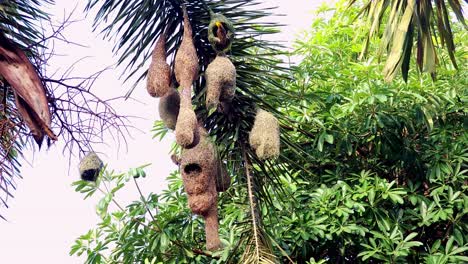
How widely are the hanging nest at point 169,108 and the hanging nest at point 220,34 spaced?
26 cm

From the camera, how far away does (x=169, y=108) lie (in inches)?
133

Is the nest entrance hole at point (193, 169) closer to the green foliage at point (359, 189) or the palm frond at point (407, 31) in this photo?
the palm frond at point (407, 31)

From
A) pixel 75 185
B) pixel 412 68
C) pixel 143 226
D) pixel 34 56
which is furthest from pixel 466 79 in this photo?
pixel 34 56

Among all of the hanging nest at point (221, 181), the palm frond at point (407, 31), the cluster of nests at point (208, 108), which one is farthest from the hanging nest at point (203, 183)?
the palm frond at point (407, 31)

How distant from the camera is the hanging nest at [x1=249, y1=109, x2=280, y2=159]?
11.0 feet

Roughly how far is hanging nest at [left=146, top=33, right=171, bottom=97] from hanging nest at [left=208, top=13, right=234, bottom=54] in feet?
0.65

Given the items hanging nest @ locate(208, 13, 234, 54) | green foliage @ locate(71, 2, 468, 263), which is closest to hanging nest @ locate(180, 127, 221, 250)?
hanging nest @ locate(208, 13, 234, 54)

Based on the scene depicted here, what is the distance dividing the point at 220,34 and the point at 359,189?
2541 mm

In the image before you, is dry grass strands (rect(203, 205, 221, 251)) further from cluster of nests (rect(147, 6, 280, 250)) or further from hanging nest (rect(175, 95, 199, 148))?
hanging nest (rect(175, 95, 199, 148))

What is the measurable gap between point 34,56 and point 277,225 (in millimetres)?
2638

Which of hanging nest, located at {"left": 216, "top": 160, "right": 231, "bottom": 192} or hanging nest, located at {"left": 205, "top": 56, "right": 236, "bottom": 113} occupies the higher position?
hanging nest, located at {"left": 205, "top": 56, "right": 236, "bottom": 113}

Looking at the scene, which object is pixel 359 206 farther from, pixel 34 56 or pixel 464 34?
pixel 34 56

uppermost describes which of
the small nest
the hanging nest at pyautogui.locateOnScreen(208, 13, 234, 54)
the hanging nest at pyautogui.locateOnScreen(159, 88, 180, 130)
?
the hanging nest at pyautogui.locateOnScreen(208, 13, 234, 54)

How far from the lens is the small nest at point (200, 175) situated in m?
3.18
